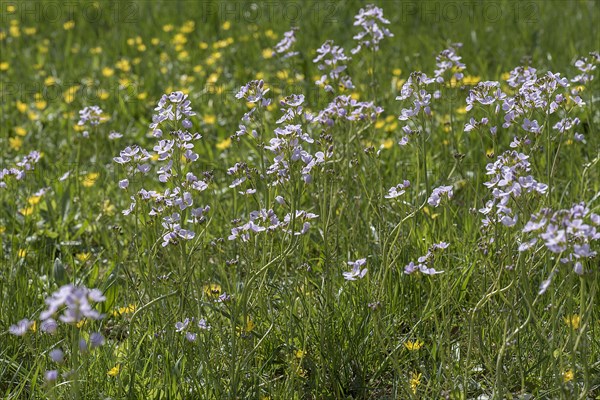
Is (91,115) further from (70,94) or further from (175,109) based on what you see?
(70,94)

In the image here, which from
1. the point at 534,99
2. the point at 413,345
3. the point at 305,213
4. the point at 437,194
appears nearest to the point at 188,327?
the point at 305,213

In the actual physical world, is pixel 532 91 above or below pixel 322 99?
above

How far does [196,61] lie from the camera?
17.0 feet

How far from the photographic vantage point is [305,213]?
252 centimetres

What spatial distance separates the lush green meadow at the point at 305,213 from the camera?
2225 millimetres

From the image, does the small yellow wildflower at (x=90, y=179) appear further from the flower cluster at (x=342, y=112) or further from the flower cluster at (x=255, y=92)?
the flower cluster at (x=255, y=92)

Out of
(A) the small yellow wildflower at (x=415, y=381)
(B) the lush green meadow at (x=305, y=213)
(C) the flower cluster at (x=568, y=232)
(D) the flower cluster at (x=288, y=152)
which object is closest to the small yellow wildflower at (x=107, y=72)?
(B) the lush green meadow at (x=305, y=213)

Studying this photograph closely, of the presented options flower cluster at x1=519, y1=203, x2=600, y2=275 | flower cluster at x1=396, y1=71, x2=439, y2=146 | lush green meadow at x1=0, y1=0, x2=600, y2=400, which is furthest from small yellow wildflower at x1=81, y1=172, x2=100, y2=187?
flower cluster at x1=519, y1=203, x2=600, y2=275

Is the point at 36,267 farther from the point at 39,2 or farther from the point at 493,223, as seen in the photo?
the point at 39,2

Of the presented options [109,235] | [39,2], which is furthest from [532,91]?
[39,2]

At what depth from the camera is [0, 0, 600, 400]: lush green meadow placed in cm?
222

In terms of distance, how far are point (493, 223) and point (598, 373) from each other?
0.50 m

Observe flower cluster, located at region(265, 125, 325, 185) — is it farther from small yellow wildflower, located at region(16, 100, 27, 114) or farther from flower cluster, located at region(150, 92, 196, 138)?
small yellow wildflower, located at region(16, 100, 27, 114)

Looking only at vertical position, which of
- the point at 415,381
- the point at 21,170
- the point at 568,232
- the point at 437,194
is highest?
the point at 568,232
